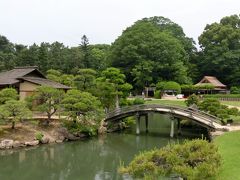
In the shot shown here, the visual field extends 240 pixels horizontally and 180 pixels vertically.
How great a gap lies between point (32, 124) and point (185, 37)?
50.8 metres

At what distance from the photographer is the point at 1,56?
59.9m

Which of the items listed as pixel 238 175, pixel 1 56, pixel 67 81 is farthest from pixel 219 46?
pixel 238 175

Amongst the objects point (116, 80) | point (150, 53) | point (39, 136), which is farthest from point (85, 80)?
point (150, 53)

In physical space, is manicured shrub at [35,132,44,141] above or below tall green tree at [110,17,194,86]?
below

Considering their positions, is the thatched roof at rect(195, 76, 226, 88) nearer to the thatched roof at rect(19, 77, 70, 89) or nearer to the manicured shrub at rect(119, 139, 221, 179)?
the thatched roof at rect(19, 77, 70, 89)

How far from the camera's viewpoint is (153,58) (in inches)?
2211

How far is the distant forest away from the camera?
2120 inches

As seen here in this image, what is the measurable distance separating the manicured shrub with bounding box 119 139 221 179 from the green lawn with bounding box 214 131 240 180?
0.87 metres

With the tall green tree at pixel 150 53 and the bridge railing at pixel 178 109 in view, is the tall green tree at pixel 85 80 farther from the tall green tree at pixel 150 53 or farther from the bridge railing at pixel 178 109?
the tall green tree at pixel 150 53

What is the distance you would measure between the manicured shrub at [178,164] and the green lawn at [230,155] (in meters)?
0.87

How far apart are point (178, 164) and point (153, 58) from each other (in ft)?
152

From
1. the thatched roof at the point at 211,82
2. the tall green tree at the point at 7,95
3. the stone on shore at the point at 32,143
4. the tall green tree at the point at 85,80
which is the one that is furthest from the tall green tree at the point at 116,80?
the thatched roof at the point at 211,82

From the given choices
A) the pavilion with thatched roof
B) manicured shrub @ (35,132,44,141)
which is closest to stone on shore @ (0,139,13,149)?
manicured shrub @ (35,132,44,141)

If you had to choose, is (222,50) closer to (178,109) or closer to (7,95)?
(178,109)
